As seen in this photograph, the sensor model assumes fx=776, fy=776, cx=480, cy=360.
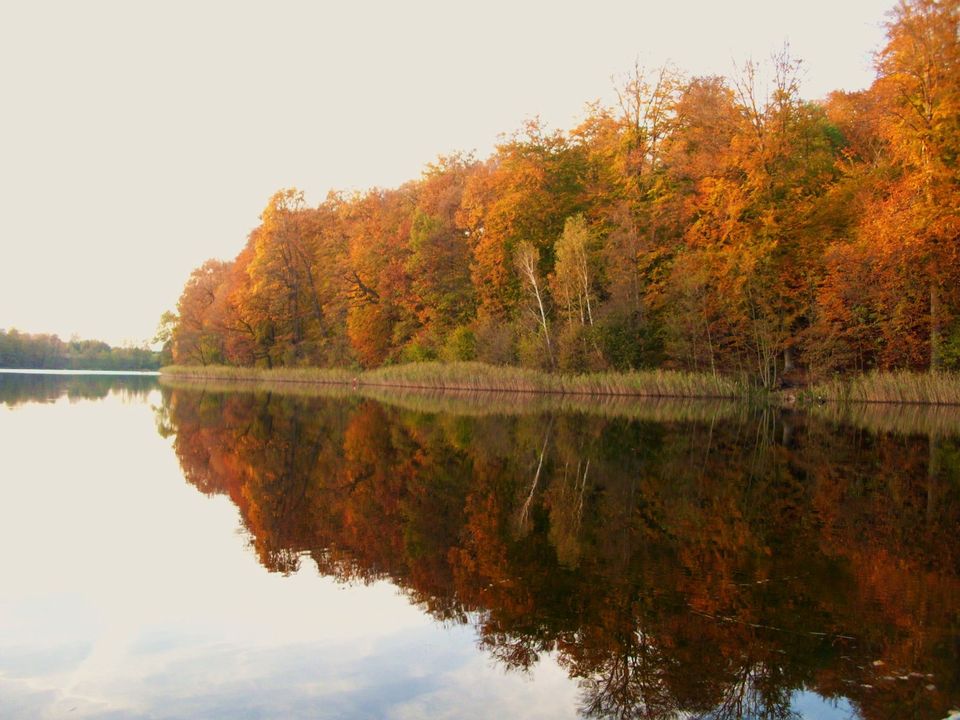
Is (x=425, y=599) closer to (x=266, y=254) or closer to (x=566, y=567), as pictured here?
(x=566, y=567)

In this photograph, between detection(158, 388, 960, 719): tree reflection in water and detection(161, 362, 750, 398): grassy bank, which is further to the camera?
detection(161, 362, 750, 398): grassy bank

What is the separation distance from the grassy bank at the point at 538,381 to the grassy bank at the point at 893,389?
3.44m

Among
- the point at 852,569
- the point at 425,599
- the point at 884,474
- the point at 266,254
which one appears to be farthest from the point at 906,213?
the point at 266,254

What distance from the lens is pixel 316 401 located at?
33.9 m

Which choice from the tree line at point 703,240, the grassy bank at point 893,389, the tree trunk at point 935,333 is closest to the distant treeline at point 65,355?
the tree line at point 703,240

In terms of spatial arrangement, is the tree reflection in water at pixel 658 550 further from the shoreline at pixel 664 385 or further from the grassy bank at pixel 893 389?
the shoreline at pixel 664 385

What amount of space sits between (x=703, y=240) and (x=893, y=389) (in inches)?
415

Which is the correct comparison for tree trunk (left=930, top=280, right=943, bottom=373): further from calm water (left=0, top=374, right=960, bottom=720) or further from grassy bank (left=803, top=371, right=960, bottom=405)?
calm water (left=0, top=374, right=960, bottom=720)

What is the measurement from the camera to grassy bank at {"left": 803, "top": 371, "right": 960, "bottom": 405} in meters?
26.8

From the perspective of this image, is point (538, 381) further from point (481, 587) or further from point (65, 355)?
point (65, 355)

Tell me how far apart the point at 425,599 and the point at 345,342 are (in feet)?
167

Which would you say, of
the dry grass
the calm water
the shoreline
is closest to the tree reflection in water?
the calm water

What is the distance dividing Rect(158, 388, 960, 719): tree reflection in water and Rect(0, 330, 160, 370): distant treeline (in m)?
105

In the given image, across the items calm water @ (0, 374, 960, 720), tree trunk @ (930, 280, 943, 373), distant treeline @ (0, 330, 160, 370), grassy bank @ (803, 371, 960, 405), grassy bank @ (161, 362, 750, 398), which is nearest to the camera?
calm water @ (0, 374, 960, 720)
